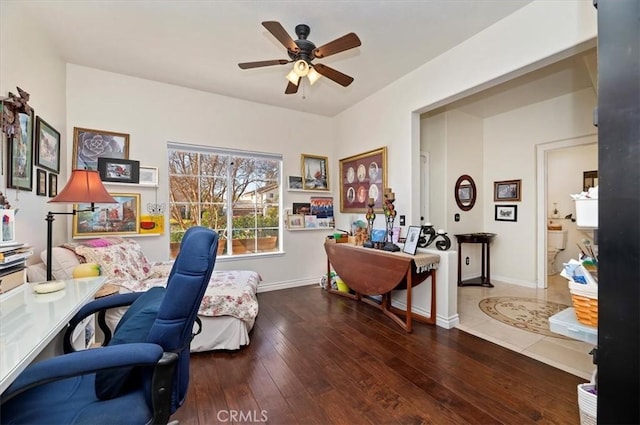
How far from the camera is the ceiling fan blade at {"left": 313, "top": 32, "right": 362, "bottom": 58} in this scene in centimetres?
189

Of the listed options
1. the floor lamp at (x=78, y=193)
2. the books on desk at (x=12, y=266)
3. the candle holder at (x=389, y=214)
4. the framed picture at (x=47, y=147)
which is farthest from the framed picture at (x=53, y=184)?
the candle holder at (x=389, y=214)

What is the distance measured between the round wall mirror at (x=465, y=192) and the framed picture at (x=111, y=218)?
4.30 metres

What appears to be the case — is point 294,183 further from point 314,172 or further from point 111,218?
point 111,218

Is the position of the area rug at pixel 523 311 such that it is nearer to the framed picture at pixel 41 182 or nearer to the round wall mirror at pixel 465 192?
the round wall mirror at pixel 465 192

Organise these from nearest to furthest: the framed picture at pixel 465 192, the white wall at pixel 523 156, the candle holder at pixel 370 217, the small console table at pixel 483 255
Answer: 1. the candle holder at pixel 370 217
2. the white wall at pixel 523 156
3. the small console table at pixel 483 255
4. the framed picture at pixel 465 192

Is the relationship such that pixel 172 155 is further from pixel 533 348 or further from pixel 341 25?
pixel 533 348

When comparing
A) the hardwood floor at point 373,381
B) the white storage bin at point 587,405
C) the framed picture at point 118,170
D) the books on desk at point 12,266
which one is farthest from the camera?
the framed picture at point 118,170

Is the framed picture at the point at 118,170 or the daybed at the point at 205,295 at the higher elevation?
the framed picture at the point at 118,170

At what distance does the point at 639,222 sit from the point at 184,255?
1199 mm

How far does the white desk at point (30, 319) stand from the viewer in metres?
0.79

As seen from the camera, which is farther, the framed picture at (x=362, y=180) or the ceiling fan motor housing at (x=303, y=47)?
the framed picture at (x=362, y=180)

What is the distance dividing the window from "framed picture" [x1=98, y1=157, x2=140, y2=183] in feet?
1.23

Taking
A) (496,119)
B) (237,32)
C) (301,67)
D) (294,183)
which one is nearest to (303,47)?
(301,67)

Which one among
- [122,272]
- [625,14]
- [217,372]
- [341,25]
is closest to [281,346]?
[217,372]
